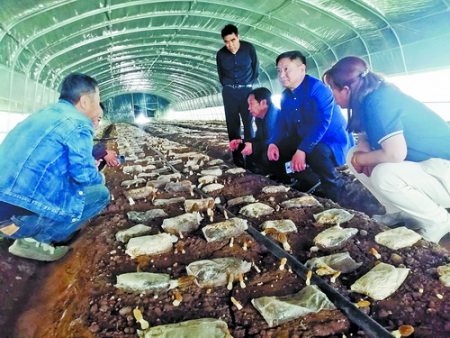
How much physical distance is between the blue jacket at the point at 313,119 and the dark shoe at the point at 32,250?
9.40 ft

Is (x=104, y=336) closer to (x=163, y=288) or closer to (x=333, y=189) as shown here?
(x=163, y=288)

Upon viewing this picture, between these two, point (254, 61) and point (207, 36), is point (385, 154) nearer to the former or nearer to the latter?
point (254, 61)

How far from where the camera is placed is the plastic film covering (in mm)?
8859

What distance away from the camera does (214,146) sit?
28.3 ft

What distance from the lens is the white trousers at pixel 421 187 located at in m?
2.83

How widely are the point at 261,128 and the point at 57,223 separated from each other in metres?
3.47

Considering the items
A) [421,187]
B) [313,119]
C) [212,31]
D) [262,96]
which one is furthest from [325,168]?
[212,31]

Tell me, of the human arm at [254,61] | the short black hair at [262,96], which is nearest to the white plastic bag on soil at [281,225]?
the short black hair at [262,96]

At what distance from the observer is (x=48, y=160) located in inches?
104

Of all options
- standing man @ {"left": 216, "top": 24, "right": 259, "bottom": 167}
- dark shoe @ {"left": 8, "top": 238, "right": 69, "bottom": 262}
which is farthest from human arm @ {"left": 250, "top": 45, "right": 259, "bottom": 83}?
dark shoe @ {"left": 8, "top": 238, "right": 69, "bottom": 262}

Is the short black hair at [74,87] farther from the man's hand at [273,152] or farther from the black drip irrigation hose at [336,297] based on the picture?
the man's hand at [273,152]

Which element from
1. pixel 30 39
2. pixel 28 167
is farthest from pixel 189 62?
pixel 28 167

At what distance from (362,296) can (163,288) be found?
42.9 inches

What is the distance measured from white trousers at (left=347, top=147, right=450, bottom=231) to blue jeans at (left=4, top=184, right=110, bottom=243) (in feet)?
8.71
